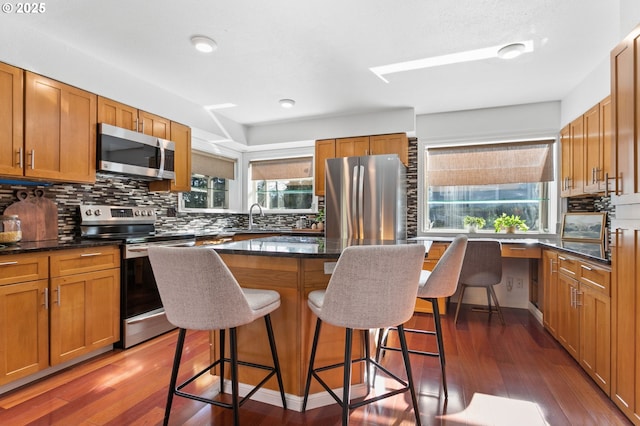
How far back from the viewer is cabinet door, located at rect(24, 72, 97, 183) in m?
2.37

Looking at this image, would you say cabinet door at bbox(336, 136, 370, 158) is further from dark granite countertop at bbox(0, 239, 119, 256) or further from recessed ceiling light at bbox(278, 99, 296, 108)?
dark granite countertop at bbox(0, 239, 119, 256)

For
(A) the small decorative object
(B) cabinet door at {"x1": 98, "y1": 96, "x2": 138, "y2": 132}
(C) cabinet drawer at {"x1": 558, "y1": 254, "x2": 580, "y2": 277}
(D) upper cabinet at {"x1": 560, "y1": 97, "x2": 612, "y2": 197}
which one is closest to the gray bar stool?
(C) cabinet drawer at {"x1": 558, "y1": 254, "x2": 580, "y2": 277}

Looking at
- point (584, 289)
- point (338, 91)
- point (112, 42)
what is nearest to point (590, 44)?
point (584, 289)

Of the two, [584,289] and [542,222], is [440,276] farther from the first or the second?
[542,222]

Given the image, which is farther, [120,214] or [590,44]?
[120,214]

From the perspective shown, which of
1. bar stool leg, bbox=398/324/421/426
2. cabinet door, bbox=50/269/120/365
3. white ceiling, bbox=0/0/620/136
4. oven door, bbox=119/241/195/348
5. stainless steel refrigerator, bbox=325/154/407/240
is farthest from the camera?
stainless steel refrigerator, bbox=325/154/407/240

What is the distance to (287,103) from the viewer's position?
12.7ft

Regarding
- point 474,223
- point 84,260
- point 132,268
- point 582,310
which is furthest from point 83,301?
point 474,223

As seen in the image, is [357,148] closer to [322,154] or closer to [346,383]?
[322,154]

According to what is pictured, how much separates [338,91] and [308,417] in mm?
→ 3003

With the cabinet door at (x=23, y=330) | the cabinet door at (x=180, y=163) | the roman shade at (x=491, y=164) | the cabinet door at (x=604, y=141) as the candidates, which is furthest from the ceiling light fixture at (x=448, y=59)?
the cabinet door at (x=23, y=330)

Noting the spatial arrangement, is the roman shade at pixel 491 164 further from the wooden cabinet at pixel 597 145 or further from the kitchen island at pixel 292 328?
the kitchen island at pixel 292 328

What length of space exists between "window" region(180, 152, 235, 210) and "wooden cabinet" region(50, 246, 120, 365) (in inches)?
61.5

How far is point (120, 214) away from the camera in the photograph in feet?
10.7
